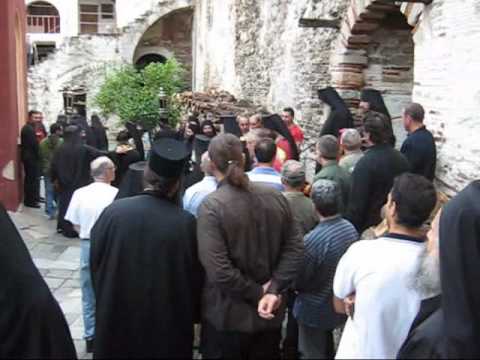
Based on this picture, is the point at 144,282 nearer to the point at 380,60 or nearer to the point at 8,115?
the point at 8,115

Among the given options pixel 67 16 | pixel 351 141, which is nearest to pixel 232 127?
pixel 351 141

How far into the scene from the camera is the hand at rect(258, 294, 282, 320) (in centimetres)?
341

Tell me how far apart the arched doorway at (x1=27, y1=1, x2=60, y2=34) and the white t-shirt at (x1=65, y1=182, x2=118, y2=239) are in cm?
2611

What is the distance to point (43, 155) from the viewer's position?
10.1m

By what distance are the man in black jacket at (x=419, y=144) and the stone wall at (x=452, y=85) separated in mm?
152

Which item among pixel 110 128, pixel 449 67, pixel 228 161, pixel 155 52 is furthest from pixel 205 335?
pixel 155 52

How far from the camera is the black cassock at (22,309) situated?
291cm

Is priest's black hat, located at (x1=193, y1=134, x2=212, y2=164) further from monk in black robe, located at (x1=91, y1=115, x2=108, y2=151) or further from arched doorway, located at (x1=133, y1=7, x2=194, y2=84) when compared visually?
arched doorway, located at (x1=133, y1=7, x2=194, y2=84)

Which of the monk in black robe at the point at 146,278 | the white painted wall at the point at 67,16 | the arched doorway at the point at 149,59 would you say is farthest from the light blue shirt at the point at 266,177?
the white painted wall at the point at 67,16

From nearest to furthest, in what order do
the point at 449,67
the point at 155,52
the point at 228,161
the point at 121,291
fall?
the point at 121,291
the point at 228,161
the point at 449,67
the point at 155,52

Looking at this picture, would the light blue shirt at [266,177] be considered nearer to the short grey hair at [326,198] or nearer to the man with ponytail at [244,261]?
the short grey hair at [326,198]

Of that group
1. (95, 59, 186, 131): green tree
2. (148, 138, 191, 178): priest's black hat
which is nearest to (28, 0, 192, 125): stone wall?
(95, 59, 186, 131): green tree

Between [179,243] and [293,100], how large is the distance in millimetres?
10049

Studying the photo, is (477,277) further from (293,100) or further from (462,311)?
(293,100)
